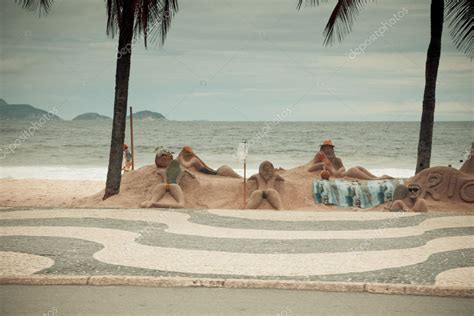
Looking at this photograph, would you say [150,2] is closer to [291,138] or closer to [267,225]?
[267,225]

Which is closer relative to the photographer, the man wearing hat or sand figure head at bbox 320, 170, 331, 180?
sand figure head at bbox 320, 170, 331, 180

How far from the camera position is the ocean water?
36.5m

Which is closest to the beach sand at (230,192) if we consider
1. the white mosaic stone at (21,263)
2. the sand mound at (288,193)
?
the sand mound at (288,193)

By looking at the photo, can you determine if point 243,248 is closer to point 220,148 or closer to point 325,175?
point 325,175

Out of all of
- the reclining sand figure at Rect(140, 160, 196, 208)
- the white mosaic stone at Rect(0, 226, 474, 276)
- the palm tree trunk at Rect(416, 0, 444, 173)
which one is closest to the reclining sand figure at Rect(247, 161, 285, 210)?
the reclining sand figure at Rect(140, 160, 196, 208)

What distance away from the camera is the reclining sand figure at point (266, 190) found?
14.7m

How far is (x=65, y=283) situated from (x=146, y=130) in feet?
200

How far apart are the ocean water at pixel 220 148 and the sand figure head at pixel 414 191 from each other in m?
18.0

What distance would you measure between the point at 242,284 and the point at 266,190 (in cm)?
733

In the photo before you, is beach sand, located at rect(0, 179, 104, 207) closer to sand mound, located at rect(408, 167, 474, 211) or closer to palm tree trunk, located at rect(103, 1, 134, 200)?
palm tree trunk, located at rect(103, 1, 134, 200)

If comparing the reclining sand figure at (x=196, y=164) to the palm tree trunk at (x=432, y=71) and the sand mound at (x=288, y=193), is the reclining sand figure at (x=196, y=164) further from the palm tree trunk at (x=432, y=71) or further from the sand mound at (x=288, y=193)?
the palm tree trunk at (x=432, y=71)

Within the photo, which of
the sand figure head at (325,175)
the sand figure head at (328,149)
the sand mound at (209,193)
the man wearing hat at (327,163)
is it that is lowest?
the sand mound at (209,193)

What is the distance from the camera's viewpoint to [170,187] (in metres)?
14.9

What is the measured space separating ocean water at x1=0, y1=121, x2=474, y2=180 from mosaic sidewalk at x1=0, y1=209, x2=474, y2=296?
60.2 ft
